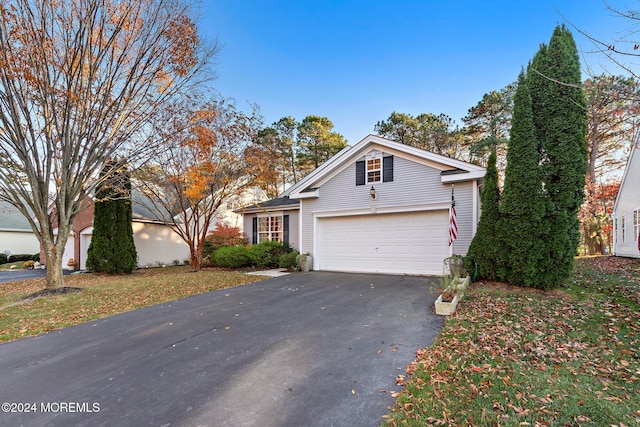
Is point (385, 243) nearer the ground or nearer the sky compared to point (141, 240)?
nearer the sky

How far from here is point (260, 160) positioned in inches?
531

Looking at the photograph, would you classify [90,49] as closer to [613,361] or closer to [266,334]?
[266,334]

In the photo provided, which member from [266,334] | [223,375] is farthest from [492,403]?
[266,334]

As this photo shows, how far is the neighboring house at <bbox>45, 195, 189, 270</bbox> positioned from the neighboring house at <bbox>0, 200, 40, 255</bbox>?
7234mm

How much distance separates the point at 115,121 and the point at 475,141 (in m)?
23.9

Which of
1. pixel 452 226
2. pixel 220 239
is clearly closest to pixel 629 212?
pixel 452 226

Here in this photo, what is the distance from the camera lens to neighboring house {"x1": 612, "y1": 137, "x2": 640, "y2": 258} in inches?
531

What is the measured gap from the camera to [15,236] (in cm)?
2270

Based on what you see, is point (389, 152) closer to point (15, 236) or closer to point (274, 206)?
point (274, 206)

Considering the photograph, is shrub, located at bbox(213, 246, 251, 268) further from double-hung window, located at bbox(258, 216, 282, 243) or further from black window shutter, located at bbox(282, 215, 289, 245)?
black window shutter, located at bbox(282, 215, 289, 245)

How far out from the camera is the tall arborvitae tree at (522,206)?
7.22 metres

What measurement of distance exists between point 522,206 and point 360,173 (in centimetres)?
571

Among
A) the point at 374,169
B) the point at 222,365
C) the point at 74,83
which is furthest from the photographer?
the point at 374,169

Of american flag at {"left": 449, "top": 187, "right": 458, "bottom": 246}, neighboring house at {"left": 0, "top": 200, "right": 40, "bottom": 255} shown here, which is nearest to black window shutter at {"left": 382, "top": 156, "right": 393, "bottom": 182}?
american flag at {"left": 449, "top": 187, "right": 458, "bottom": 246}
